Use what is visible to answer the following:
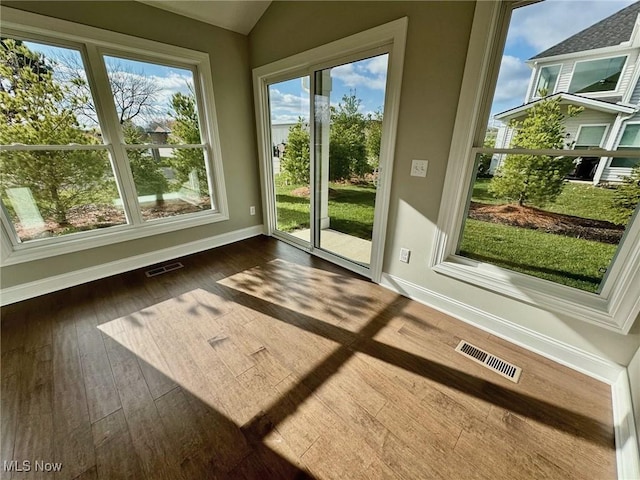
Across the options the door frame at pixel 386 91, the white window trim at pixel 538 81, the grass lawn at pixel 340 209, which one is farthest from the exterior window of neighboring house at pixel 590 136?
the grass lawn at pixel 340 209

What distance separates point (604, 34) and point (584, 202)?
87 cm

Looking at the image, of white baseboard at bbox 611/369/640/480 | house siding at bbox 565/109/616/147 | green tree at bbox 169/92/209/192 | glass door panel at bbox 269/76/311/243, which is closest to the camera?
white baseboard at bbox 611/369/640/480

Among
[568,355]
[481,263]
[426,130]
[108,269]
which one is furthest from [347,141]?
[108,269]

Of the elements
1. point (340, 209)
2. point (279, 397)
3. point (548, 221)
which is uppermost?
point (548, 221)

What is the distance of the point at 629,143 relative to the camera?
130 cm

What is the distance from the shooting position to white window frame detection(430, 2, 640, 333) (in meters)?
1.35

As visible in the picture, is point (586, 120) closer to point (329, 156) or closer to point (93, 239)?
point (329, 156)

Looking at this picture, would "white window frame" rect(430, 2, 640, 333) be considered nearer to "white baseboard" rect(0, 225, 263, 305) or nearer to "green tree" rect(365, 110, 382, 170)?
"green tree" rect(365, 110, 382, 170)

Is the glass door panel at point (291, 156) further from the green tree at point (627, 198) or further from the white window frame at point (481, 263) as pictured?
the green tree at point (627, 198)

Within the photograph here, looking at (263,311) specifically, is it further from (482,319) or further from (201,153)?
(201,153)

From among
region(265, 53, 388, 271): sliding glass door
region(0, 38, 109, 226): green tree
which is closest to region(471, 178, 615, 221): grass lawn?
region(265, 53, 388, 271): sliding glass door

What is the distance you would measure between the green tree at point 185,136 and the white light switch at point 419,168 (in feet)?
8.15

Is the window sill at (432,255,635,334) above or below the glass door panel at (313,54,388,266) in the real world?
below

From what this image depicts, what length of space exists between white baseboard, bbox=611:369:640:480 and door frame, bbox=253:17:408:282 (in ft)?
5.18
